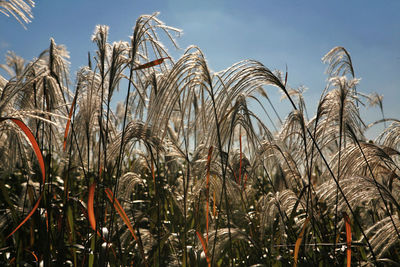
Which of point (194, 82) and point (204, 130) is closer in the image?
point (194, 82)

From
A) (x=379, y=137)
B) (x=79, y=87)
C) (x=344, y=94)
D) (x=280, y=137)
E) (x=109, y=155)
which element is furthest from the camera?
(x=379, y=137)

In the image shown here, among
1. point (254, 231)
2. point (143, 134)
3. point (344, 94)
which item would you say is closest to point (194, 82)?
point (143, 134)

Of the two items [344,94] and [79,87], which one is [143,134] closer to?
[79,87]

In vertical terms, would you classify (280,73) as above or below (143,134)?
above

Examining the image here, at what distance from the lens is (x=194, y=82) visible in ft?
7.44

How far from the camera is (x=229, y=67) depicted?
82.8 inches

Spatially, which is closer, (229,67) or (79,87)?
(229,67)

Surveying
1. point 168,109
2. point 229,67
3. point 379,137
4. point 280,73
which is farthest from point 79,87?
point 379,137

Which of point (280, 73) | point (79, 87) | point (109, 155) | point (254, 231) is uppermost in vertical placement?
point (280, 73)

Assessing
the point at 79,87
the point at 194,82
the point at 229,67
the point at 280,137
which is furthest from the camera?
the point at 280,137

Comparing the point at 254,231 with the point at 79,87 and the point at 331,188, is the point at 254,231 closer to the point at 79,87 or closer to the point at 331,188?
the point at 331,188

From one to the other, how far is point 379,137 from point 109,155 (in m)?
2.59

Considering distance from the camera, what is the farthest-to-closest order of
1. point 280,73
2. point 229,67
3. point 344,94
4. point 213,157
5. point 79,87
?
point 280,73
point 213,157
point 79,87
point 344,94
point 229,67

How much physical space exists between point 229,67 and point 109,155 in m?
1.07
